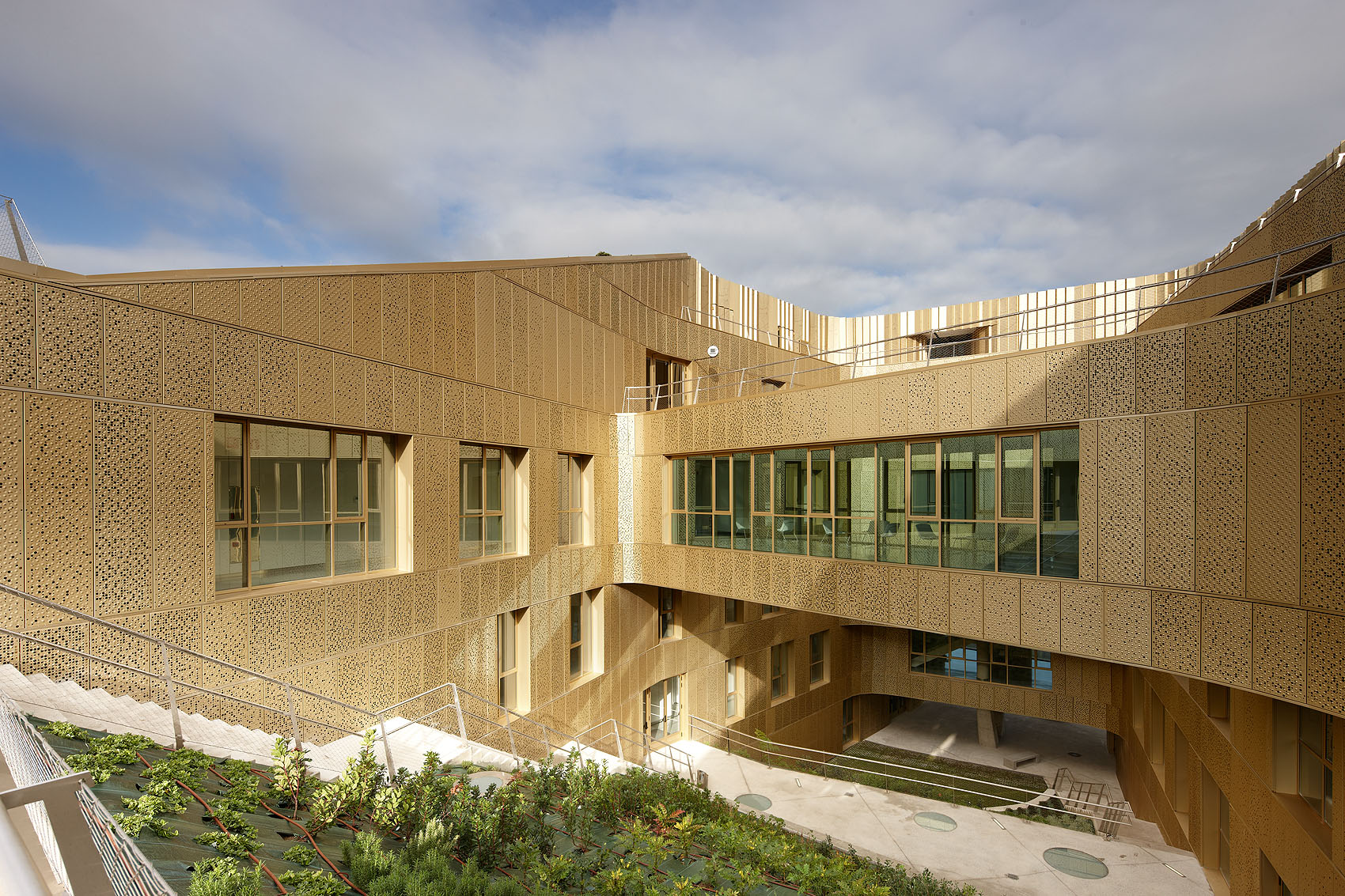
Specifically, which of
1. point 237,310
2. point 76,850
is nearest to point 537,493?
point 237,310

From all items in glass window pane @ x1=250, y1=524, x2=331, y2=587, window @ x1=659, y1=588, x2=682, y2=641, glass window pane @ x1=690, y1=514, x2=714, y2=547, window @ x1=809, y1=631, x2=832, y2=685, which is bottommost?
window @ x1=809, y1=631, x2=832, y2=685

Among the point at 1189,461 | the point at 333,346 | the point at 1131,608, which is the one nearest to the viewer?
the point at 1189,461

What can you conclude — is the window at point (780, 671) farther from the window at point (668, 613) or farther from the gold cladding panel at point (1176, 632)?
the gold cladding panel at point (1176, 632)

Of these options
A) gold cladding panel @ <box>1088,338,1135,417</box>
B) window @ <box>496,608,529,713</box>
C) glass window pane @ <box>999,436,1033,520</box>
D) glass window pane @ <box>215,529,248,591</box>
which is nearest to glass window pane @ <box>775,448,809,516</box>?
glass window pane @ <box>999,436,1033,520</box>

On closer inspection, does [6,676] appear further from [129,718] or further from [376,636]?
[376,636]

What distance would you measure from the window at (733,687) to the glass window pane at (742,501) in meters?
7.15

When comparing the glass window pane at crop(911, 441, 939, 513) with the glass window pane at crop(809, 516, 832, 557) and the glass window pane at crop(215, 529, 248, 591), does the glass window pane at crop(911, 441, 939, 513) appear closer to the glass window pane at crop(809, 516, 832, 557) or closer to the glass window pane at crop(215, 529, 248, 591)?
the glass window pane at crop(809, 516, 832, 557)

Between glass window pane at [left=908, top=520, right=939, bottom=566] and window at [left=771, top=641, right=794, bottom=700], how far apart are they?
37.3 ft

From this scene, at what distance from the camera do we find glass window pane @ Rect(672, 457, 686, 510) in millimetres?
15617

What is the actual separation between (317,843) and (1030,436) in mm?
9907

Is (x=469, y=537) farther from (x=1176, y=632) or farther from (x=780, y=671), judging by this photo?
(x=780, y=671)

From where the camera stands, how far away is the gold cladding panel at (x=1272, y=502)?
6996 mm

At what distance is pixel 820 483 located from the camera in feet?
41.3

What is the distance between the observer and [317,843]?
19.2ft
